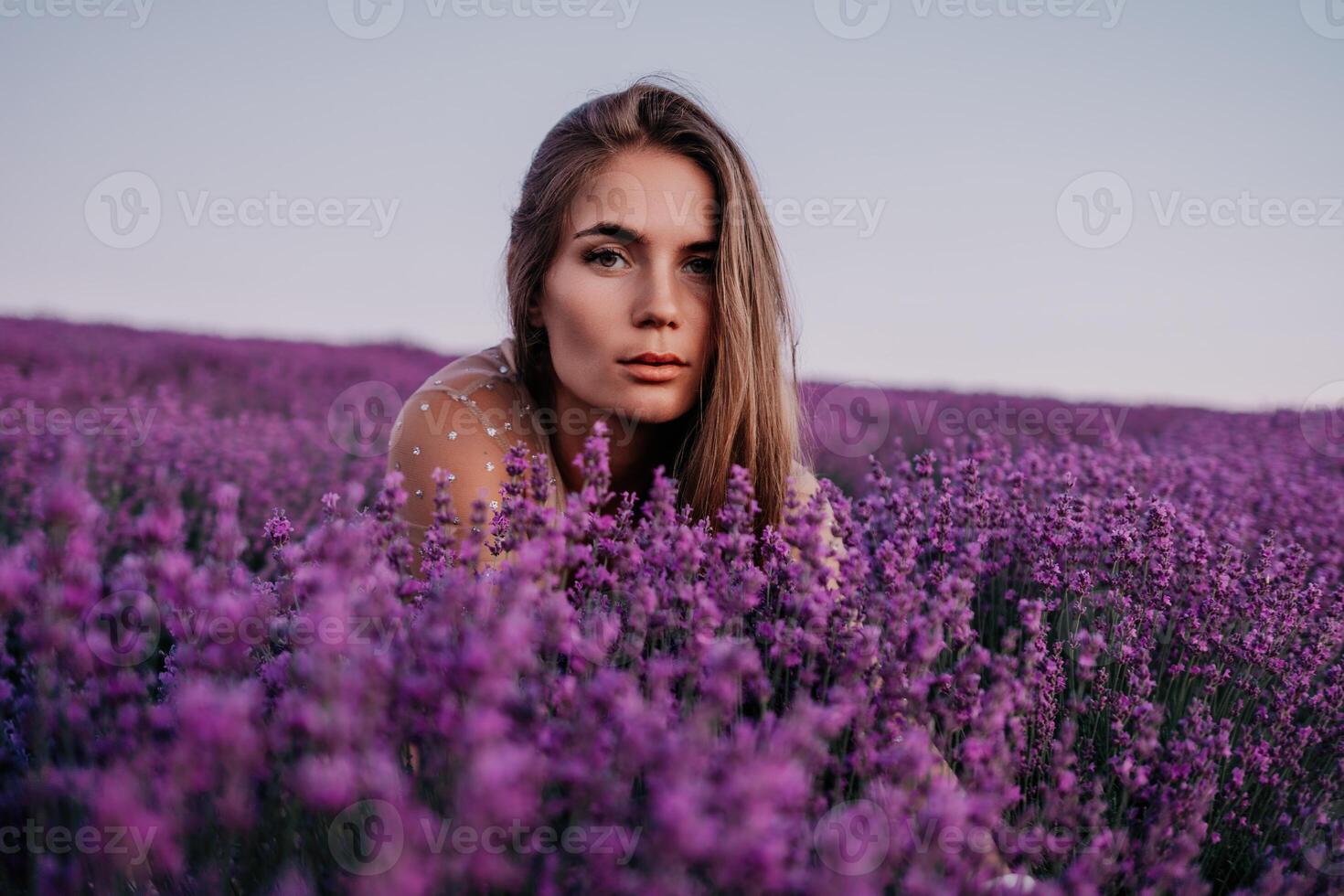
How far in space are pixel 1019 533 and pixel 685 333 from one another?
1245mm

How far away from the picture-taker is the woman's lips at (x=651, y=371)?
2.49 m

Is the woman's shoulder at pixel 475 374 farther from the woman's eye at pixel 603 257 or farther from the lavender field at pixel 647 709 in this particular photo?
the lavender field at pixel 647 709

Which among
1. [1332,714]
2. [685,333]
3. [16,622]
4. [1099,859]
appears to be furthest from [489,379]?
[1332,714]

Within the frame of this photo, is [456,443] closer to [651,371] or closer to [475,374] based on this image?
[475,374]

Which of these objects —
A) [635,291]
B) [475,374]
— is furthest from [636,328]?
[475,374]

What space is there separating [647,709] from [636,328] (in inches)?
63.2

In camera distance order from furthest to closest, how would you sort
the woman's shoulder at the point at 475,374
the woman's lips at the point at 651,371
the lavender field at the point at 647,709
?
the woman's shoulder at the point at 475,374 → the woman's lips at the point at 651,371 → the lavender field at the point at 647,709

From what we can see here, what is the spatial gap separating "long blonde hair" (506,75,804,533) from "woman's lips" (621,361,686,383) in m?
0.20

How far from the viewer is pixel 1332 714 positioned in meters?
2.26

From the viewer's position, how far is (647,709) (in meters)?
1.01

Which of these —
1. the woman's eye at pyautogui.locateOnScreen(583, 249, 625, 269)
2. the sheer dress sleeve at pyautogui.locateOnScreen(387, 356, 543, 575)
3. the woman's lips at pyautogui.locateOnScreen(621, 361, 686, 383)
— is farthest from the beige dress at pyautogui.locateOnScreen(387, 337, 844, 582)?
the woman's eye at pyautogui.locateOnScreen(583, 249, 625, 269)

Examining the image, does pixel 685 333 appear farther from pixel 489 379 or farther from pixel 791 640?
pixel 791 640

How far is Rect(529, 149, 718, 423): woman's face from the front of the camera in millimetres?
2494

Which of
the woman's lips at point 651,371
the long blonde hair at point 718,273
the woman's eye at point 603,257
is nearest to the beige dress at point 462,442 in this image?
the long blonde hair at point 718,273
